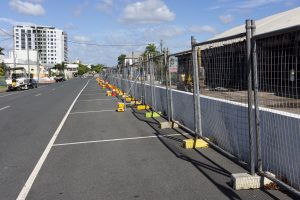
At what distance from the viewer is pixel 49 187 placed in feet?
20.9

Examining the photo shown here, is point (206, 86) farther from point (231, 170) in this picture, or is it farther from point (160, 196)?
point (160, 196)

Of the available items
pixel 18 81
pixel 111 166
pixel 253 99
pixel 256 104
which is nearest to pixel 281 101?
pixel 256 104

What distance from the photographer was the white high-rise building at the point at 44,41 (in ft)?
455

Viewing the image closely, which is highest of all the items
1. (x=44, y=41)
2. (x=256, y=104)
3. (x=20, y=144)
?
(x=44, y=41)

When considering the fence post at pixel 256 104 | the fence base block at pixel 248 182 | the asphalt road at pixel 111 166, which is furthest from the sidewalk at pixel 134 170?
the fence post at pixel 256 104

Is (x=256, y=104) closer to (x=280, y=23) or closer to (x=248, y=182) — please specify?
(x=248, y=182)

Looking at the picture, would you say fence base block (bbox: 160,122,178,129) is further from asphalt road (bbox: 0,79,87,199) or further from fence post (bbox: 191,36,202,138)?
asphalt road (bbox: 0,79,87,199)

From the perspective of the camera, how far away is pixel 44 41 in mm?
168625

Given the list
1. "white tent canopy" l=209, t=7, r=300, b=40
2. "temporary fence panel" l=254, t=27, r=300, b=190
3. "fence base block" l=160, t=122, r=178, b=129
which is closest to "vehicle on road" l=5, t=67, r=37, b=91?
"white tent canopy" l=209, t=7, r=300, b=40

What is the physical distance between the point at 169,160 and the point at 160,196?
2121 mm

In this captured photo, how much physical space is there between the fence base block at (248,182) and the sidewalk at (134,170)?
0.36 feet

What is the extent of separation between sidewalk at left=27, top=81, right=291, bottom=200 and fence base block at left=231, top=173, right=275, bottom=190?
0.11 meters

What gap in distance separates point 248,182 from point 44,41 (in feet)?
559

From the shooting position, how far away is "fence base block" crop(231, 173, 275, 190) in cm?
577
